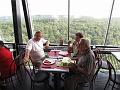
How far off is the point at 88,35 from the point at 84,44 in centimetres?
221

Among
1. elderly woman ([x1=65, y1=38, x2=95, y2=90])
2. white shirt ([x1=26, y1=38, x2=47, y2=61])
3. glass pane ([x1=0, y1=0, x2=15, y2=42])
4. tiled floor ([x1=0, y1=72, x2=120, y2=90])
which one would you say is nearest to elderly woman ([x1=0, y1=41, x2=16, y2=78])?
tiled floor ([x1=0, y1=72, x2=120, y2=90])

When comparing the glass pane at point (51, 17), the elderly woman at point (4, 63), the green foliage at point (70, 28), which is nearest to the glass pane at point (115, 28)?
the green foliage at point (70, 28)

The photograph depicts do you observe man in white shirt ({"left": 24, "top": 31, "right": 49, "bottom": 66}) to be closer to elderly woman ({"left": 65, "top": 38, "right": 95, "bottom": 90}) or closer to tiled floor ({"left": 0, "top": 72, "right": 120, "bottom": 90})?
tiled floor ({"left": 0, "top": 72, "right": 120, "bottom": 90})

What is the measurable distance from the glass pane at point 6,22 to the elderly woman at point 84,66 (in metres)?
2.59

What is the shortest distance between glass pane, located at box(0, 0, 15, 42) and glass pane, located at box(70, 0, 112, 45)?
163 centimetres

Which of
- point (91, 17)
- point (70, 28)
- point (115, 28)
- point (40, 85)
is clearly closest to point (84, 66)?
point (40, 85)

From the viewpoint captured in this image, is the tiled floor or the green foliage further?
the green foliage

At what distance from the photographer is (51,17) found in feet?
17.4

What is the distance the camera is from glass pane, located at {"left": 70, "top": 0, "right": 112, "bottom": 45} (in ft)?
16.2

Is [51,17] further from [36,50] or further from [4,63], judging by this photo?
[4,63]

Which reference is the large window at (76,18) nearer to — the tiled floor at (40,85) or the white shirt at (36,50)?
the white shirt at (36,50)

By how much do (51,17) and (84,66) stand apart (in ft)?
7.58

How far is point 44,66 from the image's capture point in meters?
3.45

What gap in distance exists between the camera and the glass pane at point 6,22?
16.9 ft
